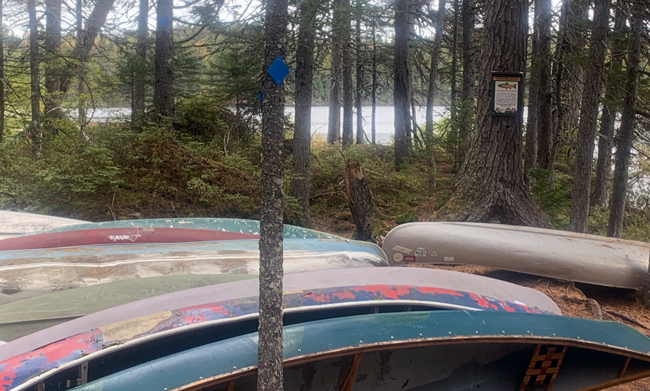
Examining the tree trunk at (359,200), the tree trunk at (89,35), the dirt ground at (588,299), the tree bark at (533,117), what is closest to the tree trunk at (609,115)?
the tree bark at (533,117)

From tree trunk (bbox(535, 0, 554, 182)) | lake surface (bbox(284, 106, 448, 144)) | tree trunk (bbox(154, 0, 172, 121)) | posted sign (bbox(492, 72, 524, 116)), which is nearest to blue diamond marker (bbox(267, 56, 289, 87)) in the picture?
posted sign (bbox(492, 72, 524, 116))

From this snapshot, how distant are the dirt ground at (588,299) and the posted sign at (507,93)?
6.35 ft

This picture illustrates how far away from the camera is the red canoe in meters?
4.23

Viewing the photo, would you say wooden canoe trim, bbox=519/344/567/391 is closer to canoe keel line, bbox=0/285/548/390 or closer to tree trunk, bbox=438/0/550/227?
canoe keel line, bbox=0/285/548/390

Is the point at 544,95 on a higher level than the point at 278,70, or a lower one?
higher

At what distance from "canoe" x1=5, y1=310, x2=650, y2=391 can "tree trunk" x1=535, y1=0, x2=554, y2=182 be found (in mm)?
6685

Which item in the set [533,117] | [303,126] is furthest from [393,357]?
[533,117]

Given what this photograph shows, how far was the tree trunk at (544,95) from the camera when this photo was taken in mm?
9181

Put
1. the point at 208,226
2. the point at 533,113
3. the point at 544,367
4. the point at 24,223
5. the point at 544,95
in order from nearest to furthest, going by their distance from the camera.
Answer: the point at 544,367 < the point at 208,226 < the point at 24,223 < the point at 544,95 < the point at 533,113

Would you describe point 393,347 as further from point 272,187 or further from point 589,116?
point 589,116

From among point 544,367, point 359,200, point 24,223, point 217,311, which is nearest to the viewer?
point 217,311

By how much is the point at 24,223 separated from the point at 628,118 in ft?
27.1

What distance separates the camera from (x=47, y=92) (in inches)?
395

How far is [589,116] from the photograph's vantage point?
588 centimetres
